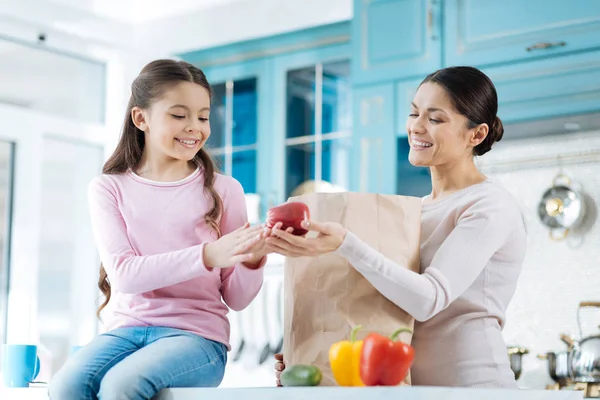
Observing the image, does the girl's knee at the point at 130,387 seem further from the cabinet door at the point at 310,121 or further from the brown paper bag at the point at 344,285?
the cabinet door at the point at 310,121

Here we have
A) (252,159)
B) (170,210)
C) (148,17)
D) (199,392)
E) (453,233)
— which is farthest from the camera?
(148,17)

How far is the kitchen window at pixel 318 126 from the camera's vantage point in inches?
160

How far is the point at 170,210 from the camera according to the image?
65.6 inches

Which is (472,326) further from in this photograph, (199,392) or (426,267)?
(199,392)

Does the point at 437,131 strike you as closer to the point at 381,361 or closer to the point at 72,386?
the point at 381,361

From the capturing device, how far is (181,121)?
5.53ft

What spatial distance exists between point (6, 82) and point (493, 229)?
3.12 meters

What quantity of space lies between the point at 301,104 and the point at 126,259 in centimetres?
262

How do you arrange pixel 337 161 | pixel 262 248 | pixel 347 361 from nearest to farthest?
pixel 347 361 < pixel 262 248 < pixel 337 161

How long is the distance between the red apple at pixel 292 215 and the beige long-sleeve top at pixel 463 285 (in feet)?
0.30

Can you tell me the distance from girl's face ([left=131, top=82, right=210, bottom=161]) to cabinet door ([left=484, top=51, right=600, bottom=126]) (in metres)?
1.77


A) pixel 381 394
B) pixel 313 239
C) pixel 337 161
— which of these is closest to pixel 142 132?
pixel 313 239

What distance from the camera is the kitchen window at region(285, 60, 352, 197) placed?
4059 millimetres

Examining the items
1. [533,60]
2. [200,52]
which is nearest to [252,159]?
[200,52]
